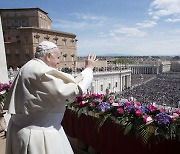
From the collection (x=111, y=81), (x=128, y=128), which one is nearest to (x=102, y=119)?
(x=128, y=128)

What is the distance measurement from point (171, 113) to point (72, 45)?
44809 mm

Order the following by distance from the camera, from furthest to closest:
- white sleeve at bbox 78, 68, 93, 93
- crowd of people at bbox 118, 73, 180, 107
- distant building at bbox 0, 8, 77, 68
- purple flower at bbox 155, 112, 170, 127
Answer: distant building at bbox 0, 8, 77, 68 < crowd of people at bbox 118, 73, 180, 107 < purple flower at bbox 155, 112, 170, 127 < white sleeve at bbox 78, 68, 93, 93

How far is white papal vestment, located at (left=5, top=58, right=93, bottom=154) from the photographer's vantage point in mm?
1938

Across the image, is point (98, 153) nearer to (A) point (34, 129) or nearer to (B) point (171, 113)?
(B) point (171, 113)

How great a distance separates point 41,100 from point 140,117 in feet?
5.77

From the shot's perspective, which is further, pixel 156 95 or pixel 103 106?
pixel 156 95

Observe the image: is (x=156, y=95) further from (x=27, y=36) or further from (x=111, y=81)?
(x=27, y=36)

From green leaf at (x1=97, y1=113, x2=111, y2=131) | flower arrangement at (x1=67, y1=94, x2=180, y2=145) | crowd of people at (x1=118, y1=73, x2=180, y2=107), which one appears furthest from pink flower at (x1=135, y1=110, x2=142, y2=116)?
crowd of people at (x1=118, y1=73, x2=180, y2=107)

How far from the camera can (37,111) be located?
2.04 meters

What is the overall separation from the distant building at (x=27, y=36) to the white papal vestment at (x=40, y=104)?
37.2 meters

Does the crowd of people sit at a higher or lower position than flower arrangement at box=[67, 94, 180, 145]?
lower

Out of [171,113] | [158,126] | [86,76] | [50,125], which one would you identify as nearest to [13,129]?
[50,125]

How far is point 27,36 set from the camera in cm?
3797

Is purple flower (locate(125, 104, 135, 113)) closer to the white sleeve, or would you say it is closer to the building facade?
the white sleeve
